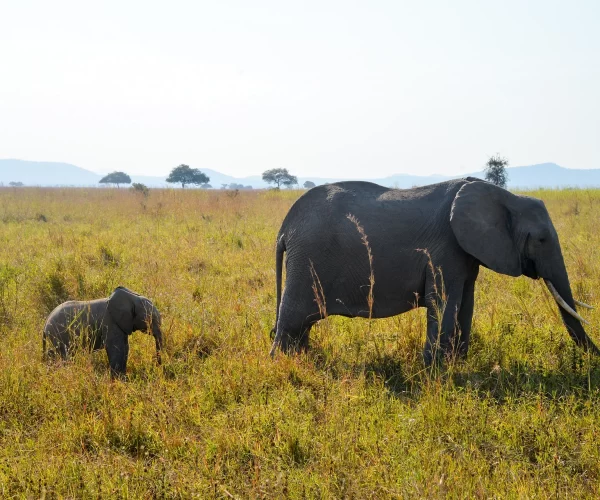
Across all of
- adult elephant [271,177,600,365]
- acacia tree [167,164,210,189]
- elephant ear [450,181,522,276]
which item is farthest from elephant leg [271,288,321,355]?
acacia tree [167,164,210,189]

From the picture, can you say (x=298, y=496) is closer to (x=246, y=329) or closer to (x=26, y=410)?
(x=26, y=410)

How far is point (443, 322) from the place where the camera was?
4875 millimetres

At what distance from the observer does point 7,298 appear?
22.5 feet

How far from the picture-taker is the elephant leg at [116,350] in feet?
16.2

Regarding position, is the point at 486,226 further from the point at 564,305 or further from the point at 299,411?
the point at 299,411

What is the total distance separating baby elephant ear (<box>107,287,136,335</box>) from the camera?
5.08 m

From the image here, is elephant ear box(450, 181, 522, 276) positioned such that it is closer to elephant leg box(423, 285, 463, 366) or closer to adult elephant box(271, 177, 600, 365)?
adult elephant box(271, 177, 600, 365)

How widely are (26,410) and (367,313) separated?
110 inches

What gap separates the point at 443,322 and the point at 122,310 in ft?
9.04

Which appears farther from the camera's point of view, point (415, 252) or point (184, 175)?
point (184, 175)

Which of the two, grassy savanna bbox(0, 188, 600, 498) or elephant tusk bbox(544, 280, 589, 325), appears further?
elephant tusk bbox(544, 280, 589, 325)

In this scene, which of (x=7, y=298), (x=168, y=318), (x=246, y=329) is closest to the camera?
(x=246, y=329)

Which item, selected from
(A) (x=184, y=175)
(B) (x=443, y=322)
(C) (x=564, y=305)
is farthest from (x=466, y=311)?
(A) (x=184, y=175)

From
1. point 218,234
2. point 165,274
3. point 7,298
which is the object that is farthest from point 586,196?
point 7,298
